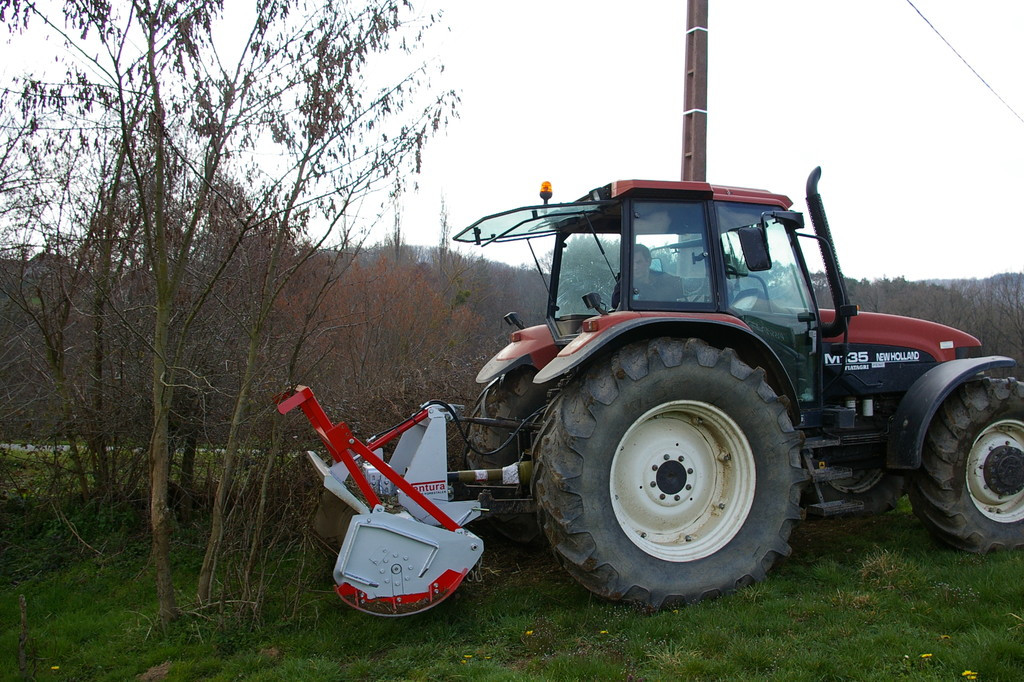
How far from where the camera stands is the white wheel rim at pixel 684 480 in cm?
430

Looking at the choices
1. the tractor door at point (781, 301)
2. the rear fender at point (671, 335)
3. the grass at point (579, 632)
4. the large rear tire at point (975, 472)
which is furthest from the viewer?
the large rear tire at point (975, 472)

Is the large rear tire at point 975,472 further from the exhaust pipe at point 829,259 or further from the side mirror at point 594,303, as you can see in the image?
the side mirror at point 594,303

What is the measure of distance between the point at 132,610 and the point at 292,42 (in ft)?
11.7

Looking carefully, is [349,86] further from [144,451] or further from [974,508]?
[974,508]

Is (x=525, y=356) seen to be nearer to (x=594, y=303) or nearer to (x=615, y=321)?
(x=594, y=303)

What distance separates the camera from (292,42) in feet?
14.0

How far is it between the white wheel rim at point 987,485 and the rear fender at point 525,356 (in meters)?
2.90

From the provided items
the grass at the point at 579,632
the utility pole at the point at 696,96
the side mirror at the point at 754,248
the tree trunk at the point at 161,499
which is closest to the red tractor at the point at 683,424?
the side mirror at the point at 754,248

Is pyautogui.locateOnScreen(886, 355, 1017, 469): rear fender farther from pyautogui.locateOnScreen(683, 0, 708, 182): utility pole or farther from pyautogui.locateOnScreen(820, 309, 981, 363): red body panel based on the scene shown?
pyautogui.locateOnScreen(683, 0, 708, 182): utility pole

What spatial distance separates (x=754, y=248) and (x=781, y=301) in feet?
2.54

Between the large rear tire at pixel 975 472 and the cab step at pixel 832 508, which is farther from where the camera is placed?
the large rear tire at pixel 975 472

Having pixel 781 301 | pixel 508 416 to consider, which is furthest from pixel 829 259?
pixel 508 416

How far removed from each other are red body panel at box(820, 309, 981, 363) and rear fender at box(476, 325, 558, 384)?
6.40 feet

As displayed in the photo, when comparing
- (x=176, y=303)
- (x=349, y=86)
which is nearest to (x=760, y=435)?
(x=349, y=86)
